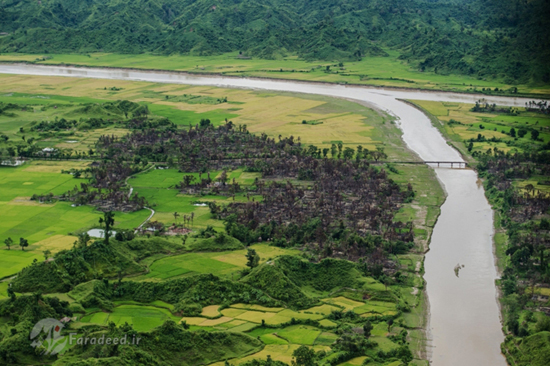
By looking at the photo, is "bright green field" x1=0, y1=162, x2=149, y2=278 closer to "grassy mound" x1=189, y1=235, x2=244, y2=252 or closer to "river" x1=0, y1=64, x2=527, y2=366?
"grassy mound" x1=189, y1=235, x2=244, y2=252

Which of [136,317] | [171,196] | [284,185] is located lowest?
[136,317]

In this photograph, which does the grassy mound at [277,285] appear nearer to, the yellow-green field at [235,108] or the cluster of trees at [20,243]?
the cluster of trees at [20,243]

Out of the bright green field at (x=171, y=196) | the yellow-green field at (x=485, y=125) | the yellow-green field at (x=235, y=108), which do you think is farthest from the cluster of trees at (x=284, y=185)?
the yellow-green field at (x=485, y=125)

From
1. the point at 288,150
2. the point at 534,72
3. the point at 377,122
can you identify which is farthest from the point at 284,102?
the point at 534,72

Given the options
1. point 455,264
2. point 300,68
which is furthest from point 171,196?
point 300,68

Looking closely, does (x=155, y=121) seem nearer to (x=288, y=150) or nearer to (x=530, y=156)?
(x=288, y=150)

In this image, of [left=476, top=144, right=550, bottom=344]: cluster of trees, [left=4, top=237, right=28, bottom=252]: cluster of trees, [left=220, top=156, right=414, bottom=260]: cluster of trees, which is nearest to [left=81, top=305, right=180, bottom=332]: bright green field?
[left=4, top=237, right=28, bottom=252]: cluster of trees

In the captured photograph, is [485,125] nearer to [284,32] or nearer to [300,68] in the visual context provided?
[300,68]
